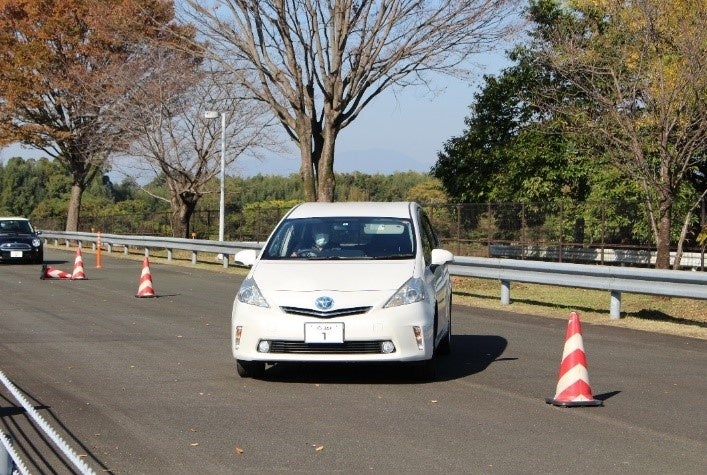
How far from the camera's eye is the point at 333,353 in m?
10.0

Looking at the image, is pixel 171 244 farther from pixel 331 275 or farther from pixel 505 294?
pixel 331 275

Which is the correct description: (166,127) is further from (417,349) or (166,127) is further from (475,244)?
(417,349)

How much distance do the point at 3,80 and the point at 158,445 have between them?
46.2 meters

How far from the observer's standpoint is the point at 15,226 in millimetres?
34406

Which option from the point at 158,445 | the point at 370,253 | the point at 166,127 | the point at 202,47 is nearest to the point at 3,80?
Answer: the point at 166,127

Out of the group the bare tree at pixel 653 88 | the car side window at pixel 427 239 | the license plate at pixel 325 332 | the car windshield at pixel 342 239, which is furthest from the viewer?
the bare tree at pixel 653 88

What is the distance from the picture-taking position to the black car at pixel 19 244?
107 ft

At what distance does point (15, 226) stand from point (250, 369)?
83.0 feet

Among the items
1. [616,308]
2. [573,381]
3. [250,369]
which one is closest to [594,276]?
[616,308]

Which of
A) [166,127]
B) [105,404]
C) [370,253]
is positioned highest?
[166,127]

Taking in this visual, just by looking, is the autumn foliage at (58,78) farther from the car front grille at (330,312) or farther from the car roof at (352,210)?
the car front grille at (330,312)

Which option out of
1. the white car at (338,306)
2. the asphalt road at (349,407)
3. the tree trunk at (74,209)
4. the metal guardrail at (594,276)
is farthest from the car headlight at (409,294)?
the tree trunk at (74,209)

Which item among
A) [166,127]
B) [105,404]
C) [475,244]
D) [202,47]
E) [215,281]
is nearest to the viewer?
[105,404]

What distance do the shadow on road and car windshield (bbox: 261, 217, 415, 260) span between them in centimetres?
106
